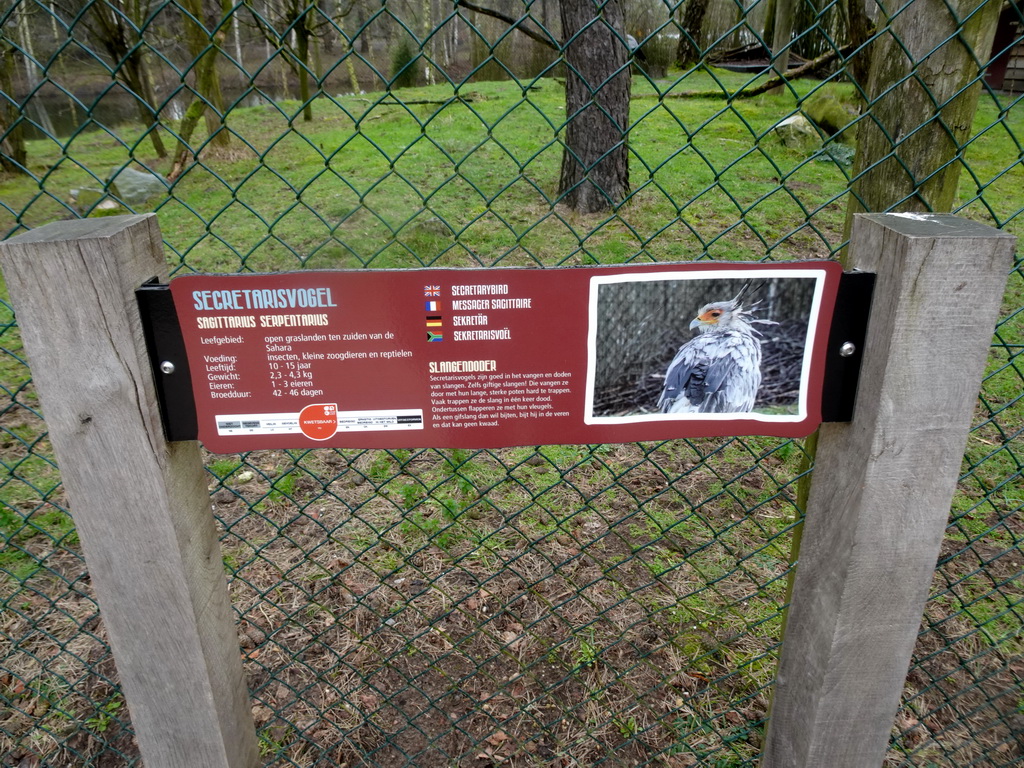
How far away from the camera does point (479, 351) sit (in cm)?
125

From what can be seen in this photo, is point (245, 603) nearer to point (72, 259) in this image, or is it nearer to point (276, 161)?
point (72, 259)

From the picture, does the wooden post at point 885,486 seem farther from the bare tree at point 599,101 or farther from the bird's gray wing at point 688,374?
the bare tree at point 599,101

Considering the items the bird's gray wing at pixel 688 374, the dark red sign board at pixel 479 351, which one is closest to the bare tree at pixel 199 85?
the dark red sign board at pixel 479 351

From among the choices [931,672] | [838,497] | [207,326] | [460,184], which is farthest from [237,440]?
[460,184]

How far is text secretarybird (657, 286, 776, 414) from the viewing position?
1.25 meters

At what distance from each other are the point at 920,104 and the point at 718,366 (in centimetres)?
62

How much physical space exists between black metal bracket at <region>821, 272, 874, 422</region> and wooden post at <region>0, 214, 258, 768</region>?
124 cm

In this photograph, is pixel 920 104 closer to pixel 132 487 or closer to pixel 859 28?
pixel 132 487

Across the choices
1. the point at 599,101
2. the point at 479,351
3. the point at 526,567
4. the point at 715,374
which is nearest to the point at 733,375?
the point at 715,374

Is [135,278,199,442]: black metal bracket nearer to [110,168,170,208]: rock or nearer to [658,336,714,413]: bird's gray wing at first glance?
[658,336,714,413]: bird's gray wing

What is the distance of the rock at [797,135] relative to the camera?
7402 mm

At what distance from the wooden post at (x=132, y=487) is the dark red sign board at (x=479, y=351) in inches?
4.1

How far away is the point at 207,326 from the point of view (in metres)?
1.19

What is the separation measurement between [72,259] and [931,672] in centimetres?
259
